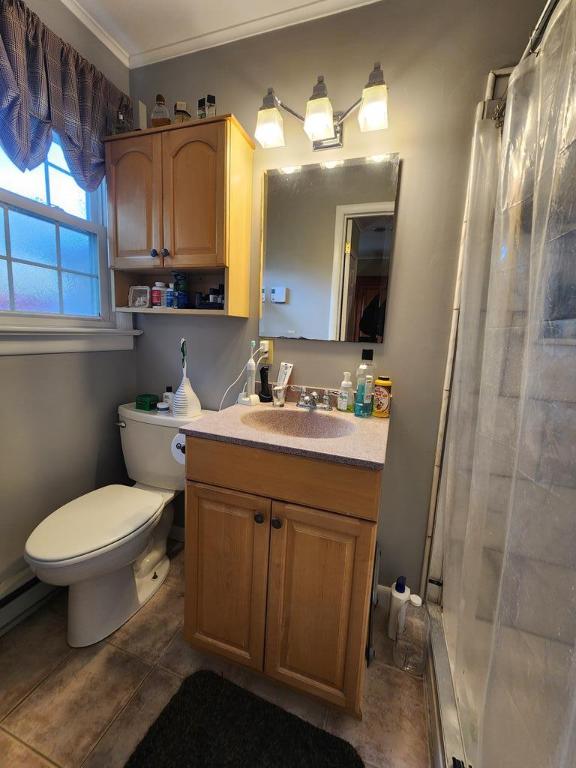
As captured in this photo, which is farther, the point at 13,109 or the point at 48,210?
the point at 48,210

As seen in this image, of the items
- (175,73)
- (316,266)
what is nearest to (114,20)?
(175,73)

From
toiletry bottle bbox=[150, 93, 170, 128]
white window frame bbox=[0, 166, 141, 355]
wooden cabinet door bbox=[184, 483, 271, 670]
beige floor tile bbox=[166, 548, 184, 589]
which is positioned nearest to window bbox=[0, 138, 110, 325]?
white window frame bbox=[0, 166, 141, 355]

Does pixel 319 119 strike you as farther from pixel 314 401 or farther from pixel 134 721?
pixel 134 721

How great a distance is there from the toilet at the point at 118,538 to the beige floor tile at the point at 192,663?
263 millimetres

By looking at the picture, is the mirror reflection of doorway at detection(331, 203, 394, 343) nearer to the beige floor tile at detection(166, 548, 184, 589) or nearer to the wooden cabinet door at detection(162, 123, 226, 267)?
the wooden cabinet door at detection(162, 123, 226, 267)

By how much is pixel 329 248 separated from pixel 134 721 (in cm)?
178

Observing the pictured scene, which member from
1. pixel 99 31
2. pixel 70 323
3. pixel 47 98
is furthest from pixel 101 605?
pixel 99 31

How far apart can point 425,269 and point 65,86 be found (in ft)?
5.16

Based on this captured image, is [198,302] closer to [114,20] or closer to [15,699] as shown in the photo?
[114,20]

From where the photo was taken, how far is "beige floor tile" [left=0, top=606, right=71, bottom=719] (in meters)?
1.04

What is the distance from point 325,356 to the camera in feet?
4.58

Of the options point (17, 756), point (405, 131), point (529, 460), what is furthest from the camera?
point (405, 131)

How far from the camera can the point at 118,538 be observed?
1.11 meters

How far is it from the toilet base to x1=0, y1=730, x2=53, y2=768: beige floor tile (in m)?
0.28
